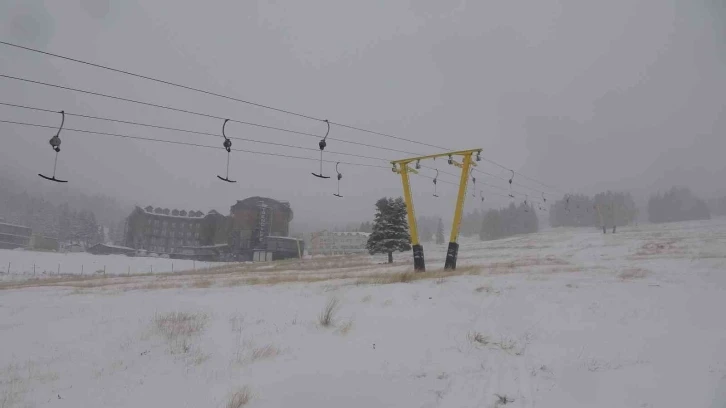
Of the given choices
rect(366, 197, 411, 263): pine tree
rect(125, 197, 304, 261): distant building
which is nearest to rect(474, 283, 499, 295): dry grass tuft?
rect(366, 197, 411, 263): pine tree

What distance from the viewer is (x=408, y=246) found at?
41.1 metres

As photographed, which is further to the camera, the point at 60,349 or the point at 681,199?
the point at 681,199

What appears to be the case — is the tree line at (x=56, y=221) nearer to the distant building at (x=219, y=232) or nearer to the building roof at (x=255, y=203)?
the distant building at (x=219, y=232)

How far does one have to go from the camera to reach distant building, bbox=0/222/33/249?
88.2 meters

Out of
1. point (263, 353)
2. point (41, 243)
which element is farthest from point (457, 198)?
point (41, 243)

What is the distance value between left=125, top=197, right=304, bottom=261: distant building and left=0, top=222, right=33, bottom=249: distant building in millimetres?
27743

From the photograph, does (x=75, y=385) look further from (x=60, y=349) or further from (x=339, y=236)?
(x=339, y=236)

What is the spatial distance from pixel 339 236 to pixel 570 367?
94.8m

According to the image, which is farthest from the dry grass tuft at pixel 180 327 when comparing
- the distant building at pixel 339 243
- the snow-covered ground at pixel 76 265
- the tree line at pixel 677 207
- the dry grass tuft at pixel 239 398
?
the tree line at pixel 677 207

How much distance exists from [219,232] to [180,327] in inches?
3504

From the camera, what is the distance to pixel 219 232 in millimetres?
89625

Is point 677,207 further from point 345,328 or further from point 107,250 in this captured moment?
point 107,250

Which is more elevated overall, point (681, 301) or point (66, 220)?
point (66, 220)

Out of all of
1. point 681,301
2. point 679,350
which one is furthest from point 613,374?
point 681,301
